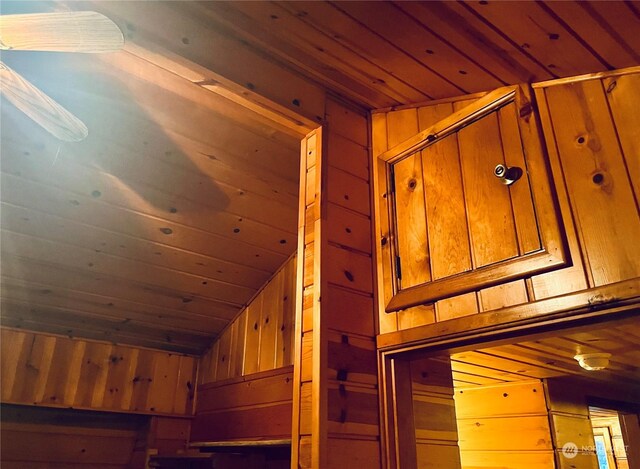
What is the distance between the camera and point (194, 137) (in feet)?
7.60

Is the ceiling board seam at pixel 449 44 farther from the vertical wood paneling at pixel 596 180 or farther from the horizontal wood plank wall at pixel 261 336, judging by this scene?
the horizontal wood plank wall at pixel 261 336

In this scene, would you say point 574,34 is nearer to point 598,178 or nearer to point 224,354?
point 598,178

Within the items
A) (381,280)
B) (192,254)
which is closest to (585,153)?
(381,280)

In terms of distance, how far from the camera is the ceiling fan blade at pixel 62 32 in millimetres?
1315

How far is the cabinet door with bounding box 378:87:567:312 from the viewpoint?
1469 mm

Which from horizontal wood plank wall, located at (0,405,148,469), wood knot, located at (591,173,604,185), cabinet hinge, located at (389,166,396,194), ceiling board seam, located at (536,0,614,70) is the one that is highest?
ceiling board seam, located at (536,0,614,70)

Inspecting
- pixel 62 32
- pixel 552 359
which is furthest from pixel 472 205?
pixel 552 359

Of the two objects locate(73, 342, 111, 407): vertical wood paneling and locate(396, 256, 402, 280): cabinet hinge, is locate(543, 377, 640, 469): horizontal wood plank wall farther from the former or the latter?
locate(73, 342, 111, 407): vertical wood paneling

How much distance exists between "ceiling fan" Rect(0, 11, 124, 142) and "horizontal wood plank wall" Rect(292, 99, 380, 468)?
0.83 meters

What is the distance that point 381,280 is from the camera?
1.83m

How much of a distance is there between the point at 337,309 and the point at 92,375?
2.28m

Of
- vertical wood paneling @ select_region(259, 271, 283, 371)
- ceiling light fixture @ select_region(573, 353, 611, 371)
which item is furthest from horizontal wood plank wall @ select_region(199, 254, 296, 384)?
ceiling light fixture @ select_region(573, 353, 611, 371)

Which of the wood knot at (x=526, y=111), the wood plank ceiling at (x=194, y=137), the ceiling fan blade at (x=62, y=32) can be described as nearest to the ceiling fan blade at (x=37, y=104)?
the ceiling fan blade at (x=62, y=32)

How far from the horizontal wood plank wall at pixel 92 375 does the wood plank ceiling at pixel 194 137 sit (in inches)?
4.0
